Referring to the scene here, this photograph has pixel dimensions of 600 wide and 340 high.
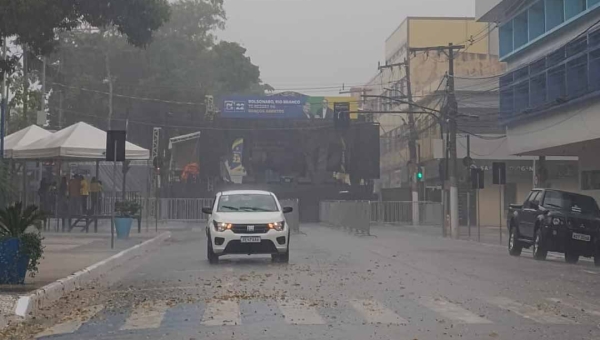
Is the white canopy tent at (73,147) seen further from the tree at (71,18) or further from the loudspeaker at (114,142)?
the tree at (71,18)

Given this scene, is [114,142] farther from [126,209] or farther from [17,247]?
[17,247]

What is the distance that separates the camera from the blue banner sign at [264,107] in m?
60.7

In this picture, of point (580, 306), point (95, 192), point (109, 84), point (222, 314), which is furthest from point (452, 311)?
point (109, 84)

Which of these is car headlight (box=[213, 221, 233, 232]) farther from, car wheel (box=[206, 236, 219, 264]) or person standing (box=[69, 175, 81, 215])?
person standing (box=[69, 175, 81, 215])

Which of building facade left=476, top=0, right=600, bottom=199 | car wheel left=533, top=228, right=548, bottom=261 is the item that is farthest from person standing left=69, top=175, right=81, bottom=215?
building facade left=476, top=0, right=600, bottom=199

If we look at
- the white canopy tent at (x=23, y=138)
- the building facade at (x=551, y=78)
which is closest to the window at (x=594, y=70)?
the building facade at (x=551, y=78)

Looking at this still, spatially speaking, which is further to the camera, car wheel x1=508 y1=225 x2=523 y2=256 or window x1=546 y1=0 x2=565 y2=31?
window x1=546 y1=0 x2=565 y2=31

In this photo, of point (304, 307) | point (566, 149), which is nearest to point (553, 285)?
point (304, 307)

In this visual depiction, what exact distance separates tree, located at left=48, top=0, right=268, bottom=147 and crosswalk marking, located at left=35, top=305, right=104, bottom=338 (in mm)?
47815

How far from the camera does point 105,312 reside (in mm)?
11336

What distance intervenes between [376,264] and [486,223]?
3656 centimetres

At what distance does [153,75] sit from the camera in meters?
67.9

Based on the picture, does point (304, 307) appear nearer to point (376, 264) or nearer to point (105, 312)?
point (105, 312)

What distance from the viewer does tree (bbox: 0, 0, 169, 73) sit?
16188 millimetres
